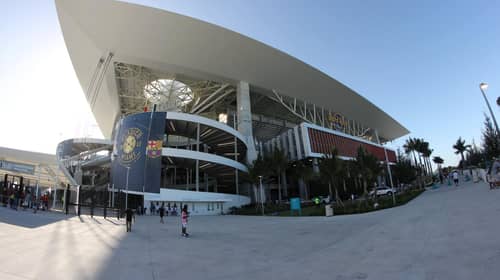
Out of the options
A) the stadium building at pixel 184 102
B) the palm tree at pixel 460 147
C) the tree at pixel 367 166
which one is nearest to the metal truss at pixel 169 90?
the stadium building at pixel 184 102

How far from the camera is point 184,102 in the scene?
53.4 meters

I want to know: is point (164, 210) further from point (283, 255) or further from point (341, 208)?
point (283, 255)

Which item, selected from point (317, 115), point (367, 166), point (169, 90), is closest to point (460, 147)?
point (317, 115)

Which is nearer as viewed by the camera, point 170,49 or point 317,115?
point 170,49

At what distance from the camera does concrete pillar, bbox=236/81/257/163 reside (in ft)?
130

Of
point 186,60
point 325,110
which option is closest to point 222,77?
point 186,60

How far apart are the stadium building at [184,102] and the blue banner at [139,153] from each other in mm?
122

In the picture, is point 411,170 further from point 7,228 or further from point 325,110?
point 7,228

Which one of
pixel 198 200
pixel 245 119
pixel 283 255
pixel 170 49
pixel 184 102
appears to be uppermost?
pixel 170 49

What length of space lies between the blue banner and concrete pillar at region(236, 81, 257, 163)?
13380 mm

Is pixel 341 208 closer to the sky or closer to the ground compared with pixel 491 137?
closer to the ground

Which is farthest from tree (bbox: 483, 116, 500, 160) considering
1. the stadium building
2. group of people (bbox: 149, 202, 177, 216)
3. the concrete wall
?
group of people (bbox: 149, 202, 177, 216)

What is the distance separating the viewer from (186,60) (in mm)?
38156

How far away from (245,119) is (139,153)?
17.2 meters
